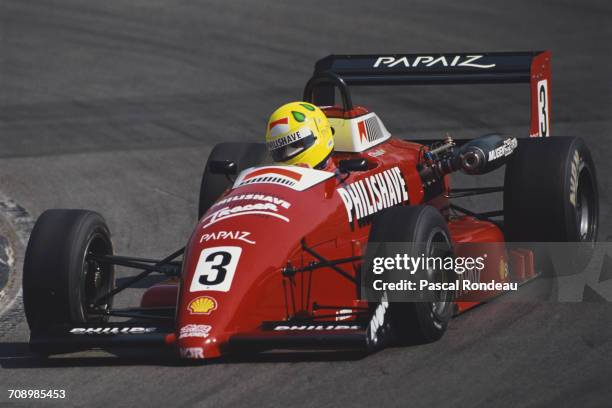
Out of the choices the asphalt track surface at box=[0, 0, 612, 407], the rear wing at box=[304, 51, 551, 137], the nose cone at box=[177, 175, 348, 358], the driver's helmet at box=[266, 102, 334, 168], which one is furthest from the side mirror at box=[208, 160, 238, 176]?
the rear wing at box=[304, 51, 551, 137]

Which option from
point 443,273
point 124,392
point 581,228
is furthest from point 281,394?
point 581,228

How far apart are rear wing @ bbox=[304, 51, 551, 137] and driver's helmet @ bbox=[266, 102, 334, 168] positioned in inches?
→ 72.0

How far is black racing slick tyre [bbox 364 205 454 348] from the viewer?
30.7 ft

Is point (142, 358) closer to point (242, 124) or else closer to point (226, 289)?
point (226, 289)

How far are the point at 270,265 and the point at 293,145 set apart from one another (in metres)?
1.44

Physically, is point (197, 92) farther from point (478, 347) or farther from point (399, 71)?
point (478, 347)

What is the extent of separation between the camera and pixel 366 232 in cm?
1063

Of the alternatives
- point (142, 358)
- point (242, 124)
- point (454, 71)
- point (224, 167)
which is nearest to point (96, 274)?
point (142, 358)

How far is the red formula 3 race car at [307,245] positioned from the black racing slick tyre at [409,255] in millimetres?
11

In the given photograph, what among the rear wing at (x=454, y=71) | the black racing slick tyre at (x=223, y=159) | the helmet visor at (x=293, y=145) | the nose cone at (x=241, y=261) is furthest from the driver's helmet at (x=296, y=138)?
the rear wing at (x=454, y=71)

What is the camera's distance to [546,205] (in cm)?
1142

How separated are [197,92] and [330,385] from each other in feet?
39.3

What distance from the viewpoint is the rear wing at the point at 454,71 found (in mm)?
12859

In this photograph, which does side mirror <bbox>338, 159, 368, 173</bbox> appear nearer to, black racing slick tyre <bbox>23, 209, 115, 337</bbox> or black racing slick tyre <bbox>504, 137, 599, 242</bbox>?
black racing slick tyre <bbox>504, 137, 599, 242</bbox>
